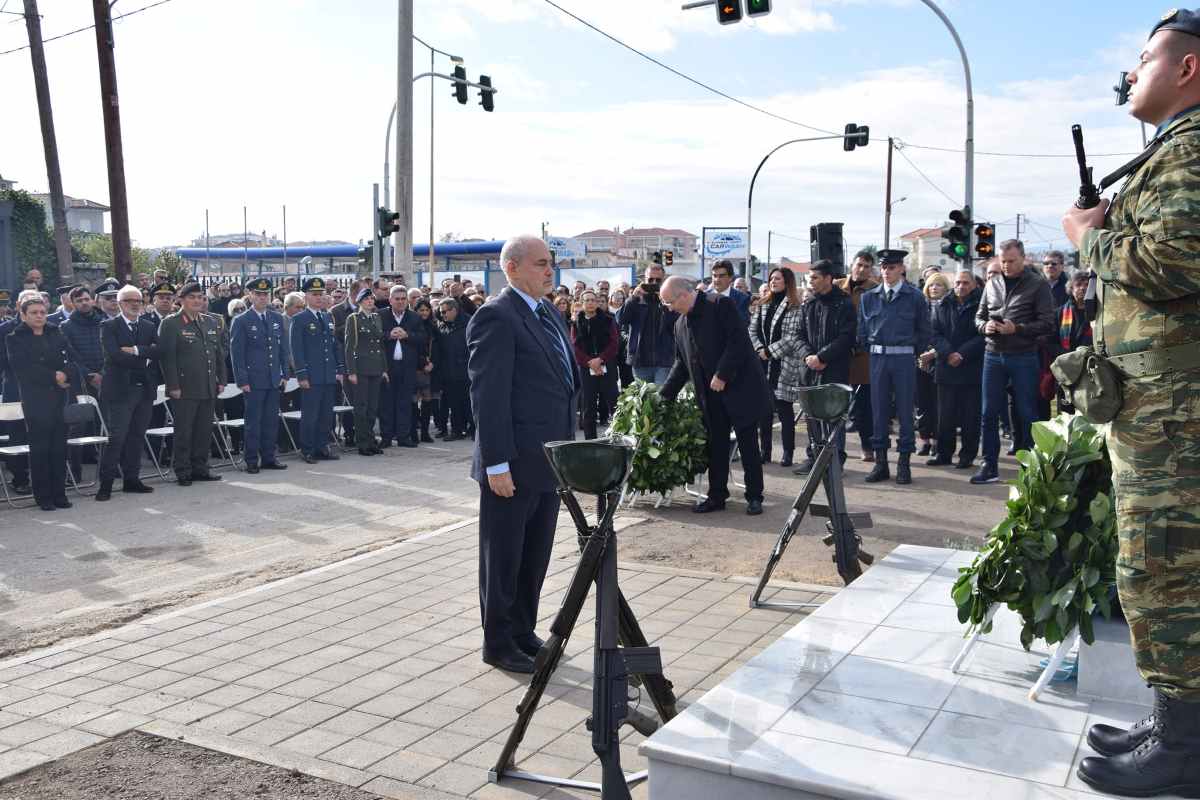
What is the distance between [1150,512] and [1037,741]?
1.11m

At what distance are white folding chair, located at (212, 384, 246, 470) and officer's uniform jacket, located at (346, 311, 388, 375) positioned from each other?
147 centimetres

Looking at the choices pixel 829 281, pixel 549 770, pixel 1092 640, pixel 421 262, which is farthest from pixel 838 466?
pixel 421 262

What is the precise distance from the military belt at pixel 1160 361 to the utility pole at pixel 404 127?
55.4ft

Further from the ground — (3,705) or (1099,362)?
(1099,362)

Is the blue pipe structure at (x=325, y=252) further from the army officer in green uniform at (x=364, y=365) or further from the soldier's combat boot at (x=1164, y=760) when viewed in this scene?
the soldier's combat boot at (x=1164, y=760)

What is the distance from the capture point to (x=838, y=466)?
615cm

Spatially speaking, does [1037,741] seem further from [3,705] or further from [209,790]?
[3,705]

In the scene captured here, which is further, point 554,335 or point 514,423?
point 554,335

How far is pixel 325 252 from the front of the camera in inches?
2363

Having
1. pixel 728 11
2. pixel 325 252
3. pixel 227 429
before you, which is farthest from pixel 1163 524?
pixel 325 252

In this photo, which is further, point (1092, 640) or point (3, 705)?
point (3, 705)

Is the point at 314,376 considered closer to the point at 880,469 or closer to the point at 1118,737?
the point at 880,469

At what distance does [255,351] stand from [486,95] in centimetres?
1243

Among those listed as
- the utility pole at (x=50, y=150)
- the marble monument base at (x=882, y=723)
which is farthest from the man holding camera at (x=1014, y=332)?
the utility pole at (x=50, y=150)
